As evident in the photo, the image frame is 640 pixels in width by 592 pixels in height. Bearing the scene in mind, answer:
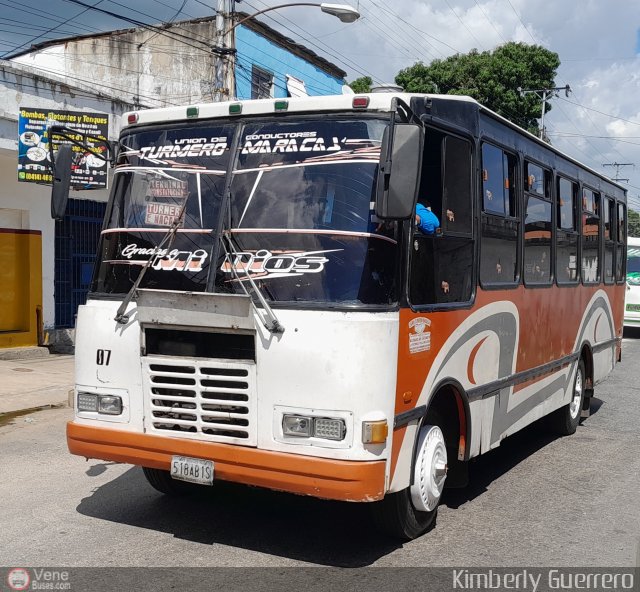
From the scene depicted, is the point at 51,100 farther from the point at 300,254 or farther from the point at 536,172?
the point at 300,254

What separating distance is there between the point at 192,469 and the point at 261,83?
2010cm

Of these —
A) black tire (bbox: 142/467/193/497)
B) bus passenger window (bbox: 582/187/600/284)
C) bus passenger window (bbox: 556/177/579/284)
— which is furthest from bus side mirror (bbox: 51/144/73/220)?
bus passenger window (bbox: 582/187/600/284)

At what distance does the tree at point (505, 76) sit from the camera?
32.7m

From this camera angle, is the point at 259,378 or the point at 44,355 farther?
the point at 44,355

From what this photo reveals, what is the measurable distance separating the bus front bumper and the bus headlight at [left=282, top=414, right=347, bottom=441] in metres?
0.13

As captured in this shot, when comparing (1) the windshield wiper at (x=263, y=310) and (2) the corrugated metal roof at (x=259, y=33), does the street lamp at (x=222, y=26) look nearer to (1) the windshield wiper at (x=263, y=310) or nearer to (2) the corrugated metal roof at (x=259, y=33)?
(2) the corrugated metal roof at (x=259, y=33)

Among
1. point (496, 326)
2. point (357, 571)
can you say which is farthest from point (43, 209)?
point (357, 571)

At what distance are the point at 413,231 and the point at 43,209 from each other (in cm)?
1164

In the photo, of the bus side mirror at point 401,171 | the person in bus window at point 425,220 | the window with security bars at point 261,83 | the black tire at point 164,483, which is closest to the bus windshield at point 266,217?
the bus side mirror at point 401,171

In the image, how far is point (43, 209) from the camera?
14914 millimetres

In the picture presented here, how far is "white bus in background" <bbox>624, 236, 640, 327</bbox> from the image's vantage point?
74.3 feet

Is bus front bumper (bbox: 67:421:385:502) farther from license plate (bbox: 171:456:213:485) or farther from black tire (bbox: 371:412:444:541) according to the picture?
black tire (bbox: 371:412:444:541)

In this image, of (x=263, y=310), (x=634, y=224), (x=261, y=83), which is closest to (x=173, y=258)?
(x=263, y=310)

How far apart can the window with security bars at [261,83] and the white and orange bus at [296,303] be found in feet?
59.1
